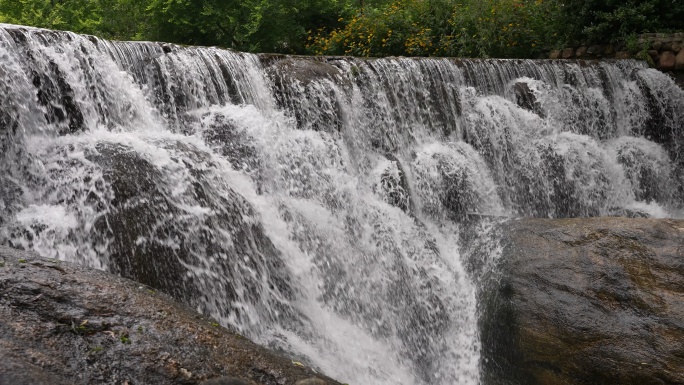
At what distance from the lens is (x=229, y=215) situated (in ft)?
18.1

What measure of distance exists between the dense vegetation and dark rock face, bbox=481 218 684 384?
7.17 m

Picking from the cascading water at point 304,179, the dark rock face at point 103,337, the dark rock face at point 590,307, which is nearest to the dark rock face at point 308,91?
the cascading water at point 304,179

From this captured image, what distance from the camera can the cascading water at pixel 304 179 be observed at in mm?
5070

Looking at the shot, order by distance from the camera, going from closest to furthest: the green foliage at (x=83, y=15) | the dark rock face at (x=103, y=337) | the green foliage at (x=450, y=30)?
the dark rock face at (x=103, y=337), the green foliage at (x=83, y=15), the green foliage at (x=450, y=30)

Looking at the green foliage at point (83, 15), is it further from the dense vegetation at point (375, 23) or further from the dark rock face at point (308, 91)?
the dark rock face at point (308, 91)

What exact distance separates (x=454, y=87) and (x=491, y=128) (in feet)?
2.47

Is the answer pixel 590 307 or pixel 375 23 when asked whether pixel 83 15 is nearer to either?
pixel 375 23

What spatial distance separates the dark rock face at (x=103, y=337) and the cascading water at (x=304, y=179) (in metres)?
1.31

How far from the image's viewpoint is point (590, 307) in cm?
512

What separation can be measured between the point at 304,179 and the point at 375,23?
6.68 m

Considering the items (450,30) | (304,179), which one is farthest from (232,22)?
(304,179)

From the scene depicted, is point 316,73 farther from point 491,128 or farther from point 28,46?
point 28,46

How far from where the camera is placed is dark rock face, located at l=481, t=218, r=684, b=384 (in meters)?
4.83

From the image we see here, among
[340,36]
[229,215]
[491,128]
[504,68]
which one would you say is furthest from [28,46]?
[340,36]
